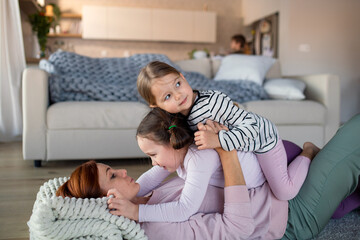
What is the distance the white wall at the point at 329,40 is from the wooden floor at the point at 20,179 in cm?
382

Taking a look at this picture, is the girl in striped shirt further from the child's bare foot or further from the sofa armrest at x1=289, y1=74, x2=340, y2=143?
the sofa armrest at x1=289, y1=74, x2=340, y2=143

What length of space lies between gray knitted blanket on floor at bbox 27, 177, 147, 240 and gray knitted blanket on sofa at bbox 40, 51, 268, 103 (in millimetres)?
1777

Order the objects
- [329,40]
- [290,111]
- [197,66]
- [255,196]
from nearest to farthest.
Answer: [255,196], [290,111], [197,66], [329,40]

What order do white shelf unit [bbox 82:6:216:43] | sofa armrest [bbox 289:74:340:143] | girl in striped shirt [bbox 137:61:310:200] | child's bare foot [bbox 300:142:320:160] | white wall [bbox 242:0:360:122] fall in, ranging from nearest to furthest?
girl in striped shirt [bbox 137:61:310:200], child's bare foot [bbox 300:142:320:160], sofa armrest [bbox 289:74:340:143], white wall [bbox 242:0:360:122], white shelf unit [bbox 82:6:216:43]

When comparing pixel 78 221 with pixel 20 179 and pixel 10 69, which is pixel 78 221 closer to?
pixel 20 179

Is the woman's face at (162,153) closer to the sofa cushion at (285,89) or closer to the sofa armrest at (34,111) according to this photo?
the sofa armrest at (34,111)

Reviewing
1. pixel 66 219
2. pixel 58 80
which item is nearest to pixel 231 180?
pixel 66 219

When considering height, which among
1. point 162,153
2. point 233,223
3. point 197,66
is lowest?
point 233,223

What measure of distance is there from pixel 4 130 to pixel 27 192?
1638mm

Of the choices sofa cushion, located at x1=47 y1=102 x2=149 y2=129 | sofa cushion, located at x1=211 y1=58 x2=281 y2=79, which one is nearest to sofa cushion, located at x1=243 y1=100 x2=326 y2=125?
sofa cushion, located at x1=211 y1=58 x2=281 y2=79

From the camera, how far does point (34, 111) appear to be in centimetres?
239

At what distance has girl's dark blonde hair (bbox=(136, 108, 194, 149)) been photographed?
1.05 meters

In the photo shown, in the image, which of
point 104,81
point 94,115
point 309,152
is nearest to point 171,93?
point 309,152

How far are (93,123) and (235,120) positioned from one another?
1.51m
